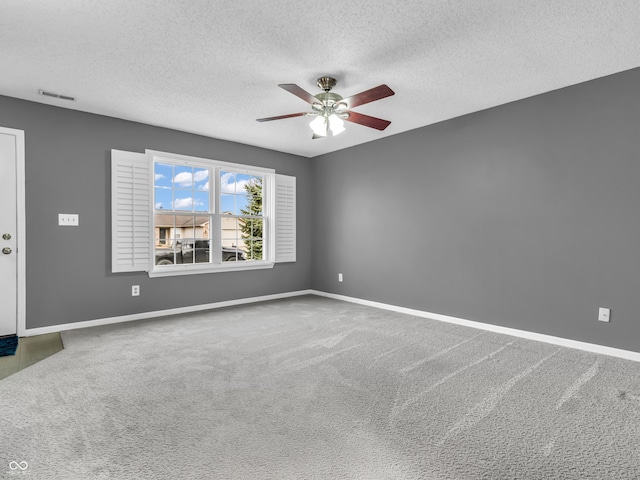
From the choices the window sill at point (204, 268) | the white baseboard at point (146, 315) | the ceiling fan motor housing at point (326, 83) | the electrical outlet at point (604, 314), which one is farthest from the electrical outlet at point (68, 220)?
the electrical outlet at point (604, 314)

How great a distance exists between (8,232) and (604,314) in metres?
5.82

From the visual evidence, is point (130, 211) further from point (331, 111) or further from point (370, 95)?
point (370, 95)

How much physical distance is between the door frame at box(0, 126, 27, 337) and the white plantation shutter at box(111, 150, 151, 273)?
0.79 metres

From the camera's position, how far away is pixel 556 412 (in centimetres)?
206

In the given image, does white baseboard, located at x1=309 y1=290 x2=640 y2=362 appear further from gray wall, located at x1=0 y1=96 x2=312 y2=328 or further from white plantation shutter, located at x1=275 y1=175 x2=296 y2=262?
gray wall, located at x1=0 y1=96 x2=312 y2=328

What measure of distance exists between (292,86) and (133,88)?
1765 millimetres

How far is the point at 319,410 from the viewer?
2.08 m

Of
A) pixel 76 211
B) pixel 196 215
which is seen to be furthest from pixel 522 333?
pixel 76 211

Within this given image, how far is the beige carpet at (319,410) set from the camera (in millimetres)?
1587

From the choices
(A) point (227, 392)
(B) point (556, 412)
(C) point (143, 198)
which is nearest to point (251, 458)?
(A) point (227, 392)

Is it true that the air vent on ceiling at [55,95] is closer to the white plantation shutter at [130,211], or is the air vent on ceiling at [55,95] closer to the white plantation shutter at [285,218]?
the white plantation shutter at [130,211]

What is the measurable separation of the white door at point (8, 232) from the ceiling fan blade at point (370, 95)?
3401mm


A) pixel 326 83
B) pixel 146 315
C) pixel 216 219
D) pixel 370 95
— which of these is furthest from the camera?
pixel 216 219


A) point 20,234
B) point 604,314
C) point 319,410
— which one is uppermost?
point 20,234
